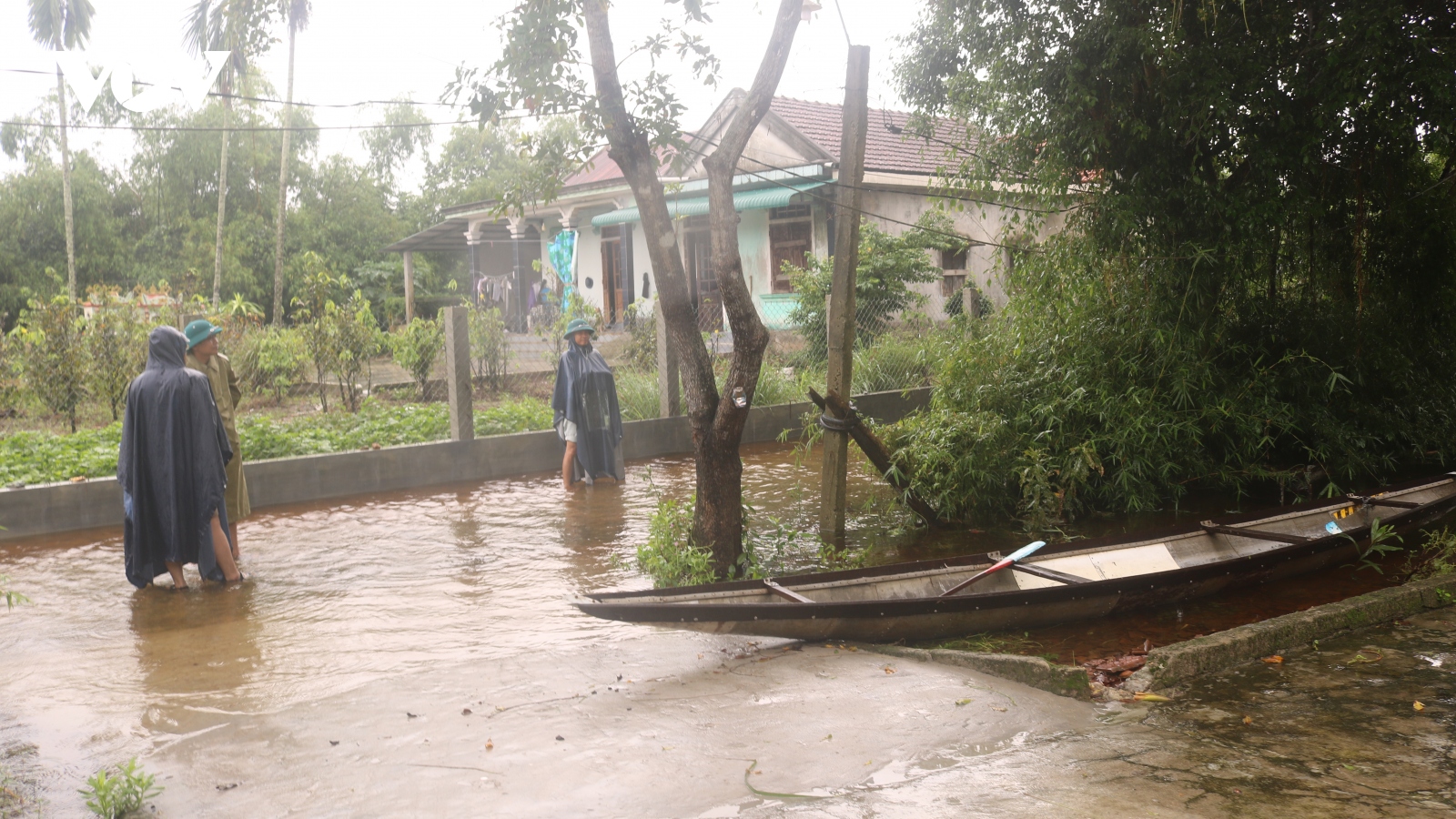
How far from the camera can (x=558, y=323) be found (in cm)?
1401

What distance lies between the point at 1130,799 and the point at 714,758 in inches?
58.2

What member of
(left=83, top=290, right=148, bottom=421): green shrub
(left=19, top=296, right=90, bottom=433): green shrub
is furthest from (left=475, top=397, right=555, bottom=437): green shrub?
(left=19, top=296, right=90, bottom=433): green shrub

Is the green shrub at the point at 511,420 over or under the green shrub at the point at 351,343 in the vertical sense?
under

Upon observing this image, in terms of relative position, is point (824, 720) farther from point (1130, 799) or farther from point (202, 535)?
point (202, 535)

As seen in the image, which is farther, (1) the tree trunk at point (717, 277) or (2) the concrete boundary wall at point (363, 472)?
(2) the concrete boundary wall at point (363, 472)

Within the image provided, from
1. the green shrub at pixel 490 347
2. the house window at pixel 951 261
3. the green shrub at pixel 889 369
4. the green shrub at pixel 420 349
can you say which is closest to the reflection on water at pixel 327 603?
the green shrub at pixel 420 349

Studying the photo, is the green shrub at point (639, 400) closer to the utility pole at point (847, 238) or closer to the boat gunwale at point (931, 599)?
the utility pole at point (847, 238)

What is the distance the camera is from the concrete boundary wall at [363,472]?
8.98 m

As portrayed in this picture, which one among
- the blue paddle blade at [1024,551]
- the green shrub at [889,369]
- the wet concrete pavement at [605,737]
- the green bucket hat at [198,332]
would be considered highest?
the green bucket hat at [198,332]

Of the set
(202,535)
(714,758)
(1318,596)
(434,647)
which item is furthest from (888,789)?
(202,535)

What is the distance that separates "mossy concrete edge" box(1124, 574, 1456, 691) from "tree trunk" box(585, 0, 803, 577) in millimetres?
2678

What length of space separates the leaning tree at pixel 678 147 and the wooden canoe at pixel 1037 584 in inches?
52.7

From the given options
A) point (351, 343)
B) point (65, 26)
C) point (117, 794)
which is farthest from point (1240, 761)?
point (65, 26)

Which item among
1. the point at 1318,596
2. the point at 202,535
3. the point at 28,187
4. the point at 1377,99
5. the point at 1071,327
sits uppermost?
the point at 28,187
